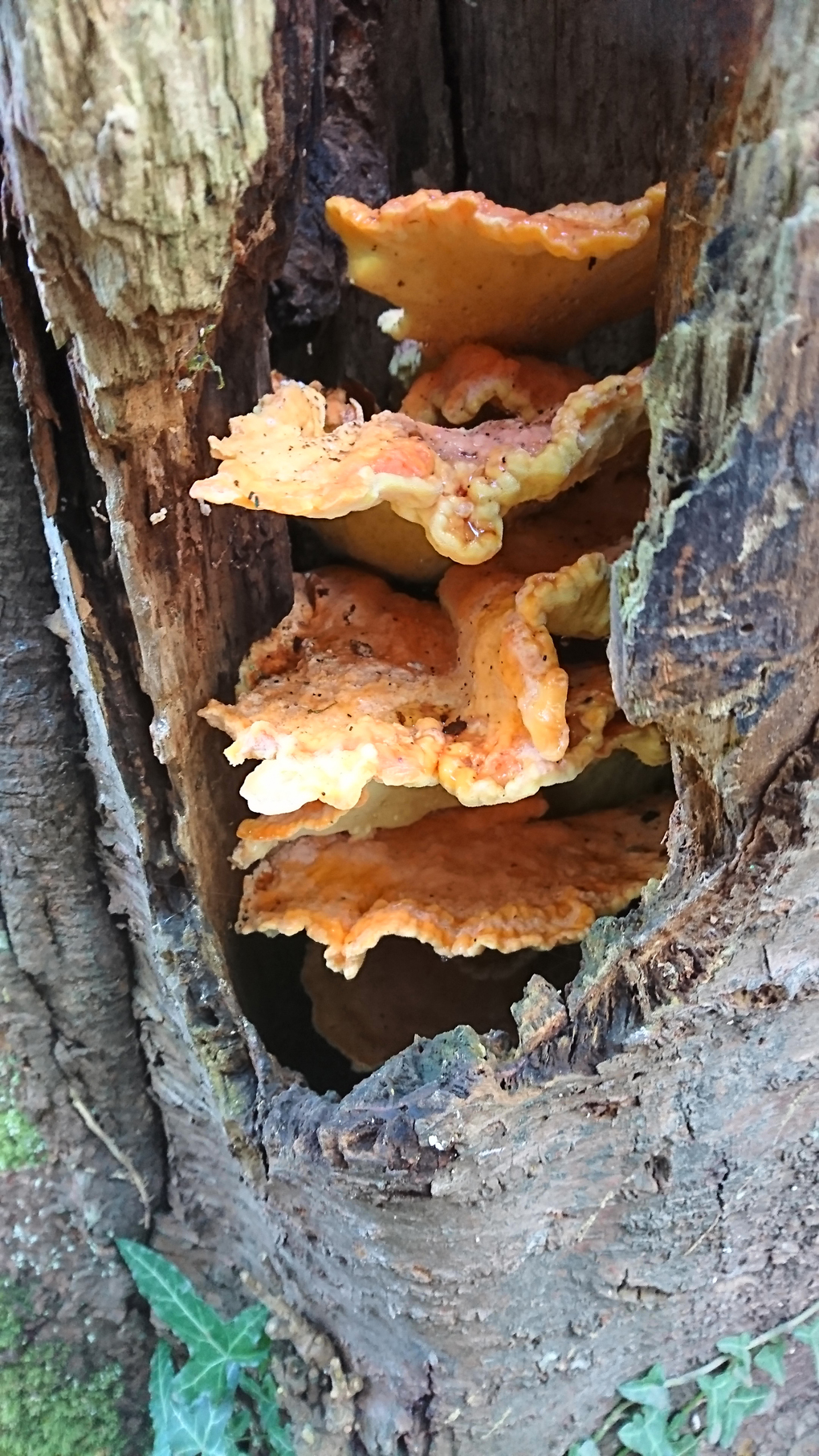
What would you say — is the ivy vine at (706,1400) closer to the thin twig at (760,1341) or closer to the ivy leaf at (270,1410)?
the thin twig at (760,1341)

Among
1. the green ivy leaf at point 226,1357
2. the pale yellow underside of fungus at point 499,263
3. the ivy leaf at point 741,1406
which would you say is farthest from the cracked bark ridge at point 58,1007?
the ivy leaf at point 741,1406

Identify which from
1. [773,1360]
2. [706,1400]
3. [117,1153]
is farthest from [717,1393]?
[117,1153]

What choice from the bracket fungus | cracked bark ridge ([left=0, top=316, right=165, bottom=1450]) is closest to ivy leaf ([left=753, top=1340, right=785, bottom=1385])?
the bracket fungus

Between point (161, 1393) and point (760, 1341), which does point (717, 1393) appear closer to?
point (760, 1341)

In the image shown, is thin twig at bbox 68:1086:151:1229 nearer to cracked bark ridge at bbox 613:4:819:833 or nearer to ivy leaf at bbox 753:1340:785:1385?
ivy leaf at bbox 753:1340:785:1385

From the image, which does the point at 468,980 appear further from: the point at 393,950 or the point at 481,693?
the point at 481,693

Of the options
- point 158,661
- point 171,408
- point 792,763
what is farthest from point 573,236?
point 158,661
